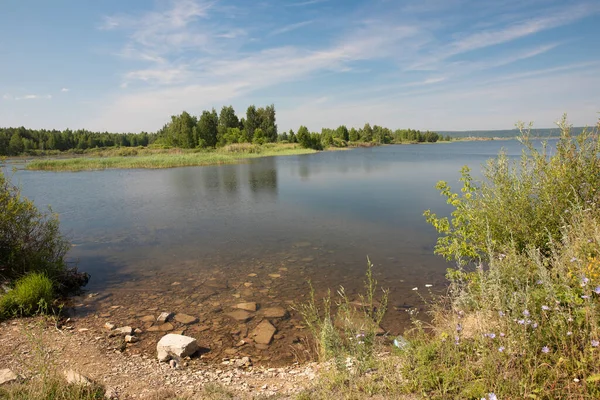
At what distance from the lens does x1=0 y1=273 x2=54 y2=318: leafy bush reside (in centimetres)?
747

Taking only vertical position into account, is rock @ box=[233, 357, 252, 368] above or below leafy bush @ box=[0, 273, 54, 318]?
below

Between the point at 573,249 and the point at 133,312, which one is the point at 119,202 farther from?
the point at 573,249

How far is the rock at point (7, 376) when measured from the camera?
462cm

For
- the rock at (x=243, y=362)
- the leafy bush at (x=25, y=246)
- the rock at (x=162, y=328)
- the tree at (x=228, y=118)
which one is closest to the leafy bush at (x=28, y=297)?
the leafy bush at (x=25, y=246)

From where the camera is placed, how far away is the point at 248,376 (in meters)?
5.52

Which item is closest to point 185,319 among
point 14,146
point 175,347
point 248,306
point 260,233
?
point 248,306

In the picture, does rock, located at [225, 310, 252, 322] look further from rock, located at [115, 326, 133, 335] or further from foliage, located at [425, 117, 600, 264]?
foliage, located at [425, 117, 600, 264]

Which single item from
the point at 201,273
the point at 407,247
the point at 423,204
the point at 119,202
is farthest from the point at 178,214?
the point at 423,204

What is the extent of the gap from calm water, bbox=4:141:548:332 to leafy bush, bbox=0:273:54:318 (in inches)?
69.9

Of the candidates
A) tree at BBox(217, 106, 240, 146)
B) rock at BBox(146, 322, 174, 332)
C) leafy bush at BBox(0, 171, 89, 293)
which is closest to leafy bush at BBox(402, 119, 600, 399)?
rock at BBox(146, 322, 174, 332)

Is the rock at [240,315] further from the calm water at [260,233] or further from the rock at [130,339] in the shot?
the rock at [130,339]

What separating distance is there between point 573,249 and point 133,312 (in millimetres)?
8758

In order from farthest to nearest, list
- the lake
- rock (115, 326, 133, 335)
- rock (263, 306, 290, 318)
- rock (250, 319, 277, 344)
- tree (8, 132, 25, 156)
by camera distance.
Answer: tree (8, 132, 25, 156), the lake, rock (263, 306, 290, 318), rock (115, 326, 133, 335), rock (250, 319, 277, 344)

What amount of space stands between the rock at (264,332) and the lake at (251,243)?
113cm
